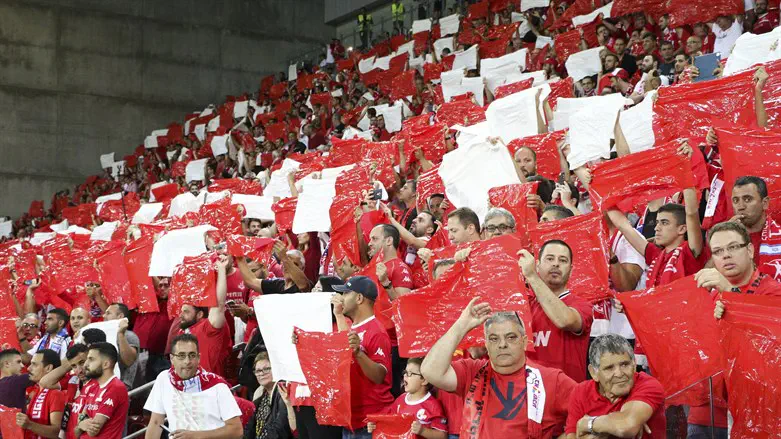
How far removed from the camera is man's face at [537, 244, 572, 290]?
4.37 m

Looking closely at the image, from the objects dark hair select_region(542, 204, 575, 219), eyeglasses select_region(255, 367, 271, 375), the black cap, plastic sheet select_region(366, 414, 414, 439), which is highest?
dark hair select_region(542, 204, 575, 219)

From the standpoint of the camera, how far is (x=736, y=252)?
384cm

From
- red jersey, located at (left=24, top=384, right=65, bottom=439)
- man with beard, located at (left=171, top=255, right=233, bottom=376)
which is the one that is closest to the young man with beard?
red jersey, located at (left=24, top=384, right=65, bottom=439)

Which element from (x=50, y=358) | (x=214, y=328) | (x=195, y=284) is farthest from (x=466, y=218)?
(x=50, y=358)

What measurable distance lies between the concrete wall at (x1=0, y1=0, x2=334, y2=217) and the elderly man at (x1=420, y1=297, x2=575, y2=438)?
17.6m

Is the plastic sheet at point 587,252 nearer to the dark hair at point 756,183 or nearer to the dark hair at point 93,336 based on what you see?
the dark hair at point 756,183

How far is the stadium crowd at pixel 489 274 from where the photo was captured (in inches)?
150

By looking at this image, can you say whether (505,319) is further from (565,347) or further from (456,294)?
(456,294)

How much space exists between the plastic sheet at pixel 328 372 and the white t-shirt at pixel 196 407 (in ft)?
2.45

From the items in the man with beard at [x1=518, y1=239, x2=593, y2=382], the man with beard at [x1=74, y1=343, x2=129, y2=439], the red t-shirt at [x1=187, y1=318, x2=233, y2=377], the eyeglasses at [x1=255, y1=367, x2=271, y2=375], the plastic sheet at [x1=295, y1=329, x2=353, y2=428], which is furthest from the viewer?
the red t-shirt at [x1=187, y1=318, x2=233, y2=377]

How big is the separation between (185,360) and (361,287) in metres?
1.17

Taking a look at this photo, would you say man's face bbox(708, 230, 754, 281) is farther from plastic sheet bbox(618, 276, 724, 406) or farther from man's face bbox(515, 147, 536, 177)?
man's face bbox(515, 147, 536, 177)

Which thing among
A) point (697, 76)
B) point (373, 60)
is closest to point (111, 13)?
point (373, 60)

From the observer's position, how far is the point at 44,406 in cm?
699
